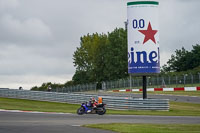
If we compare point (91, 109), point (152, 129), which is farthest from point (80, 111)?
point (152, 129)

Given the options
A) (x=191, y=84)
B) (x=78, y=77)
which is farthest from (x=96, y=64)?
(x=191, y=84)

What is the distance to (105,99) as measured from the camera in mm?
39906

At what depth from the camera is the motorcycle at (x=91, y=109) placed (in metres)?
33.3

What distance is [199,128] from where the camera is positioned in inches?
872

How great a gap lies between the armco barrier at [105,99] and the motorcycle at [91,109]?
5.11 metres

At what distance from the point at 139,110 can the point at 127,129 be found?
56.7 ft

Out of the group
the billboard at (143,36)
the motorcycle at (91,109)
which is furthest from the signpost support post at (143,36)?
the motorcycle at (91,109)

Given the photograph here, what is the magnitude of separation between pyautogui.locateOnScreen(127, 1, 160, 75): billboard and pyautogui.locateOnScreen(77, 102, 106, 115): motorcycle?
682cm

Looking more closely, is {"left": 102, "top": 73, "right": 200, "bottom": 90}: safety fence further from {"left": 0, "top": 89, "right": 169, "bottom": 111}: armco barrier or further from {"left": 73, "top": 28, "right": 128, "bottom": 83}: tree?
{"left": 73, "top": 28, "right": 128, "bottom": 83}: tree

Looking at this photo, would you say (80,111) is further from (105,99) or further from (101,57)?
(101,57)

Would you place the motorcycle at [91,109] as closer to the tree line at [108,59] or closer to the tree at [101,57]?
the tree line at [108,59]

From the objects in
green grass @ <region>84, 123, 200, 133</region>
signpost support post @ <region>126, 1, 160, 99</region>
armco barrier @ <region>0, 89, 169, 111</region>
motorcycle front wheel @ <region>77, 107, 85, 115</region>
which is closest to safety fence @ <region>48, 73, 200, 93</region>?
armco barrier @ <region>0, 89, 169, 111</region>

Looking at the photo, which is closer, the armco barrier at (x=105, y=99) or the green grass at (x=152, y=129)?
the green grass at (x=152, y=129)

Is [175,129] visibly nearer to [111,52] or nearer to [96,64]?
[111,52]
